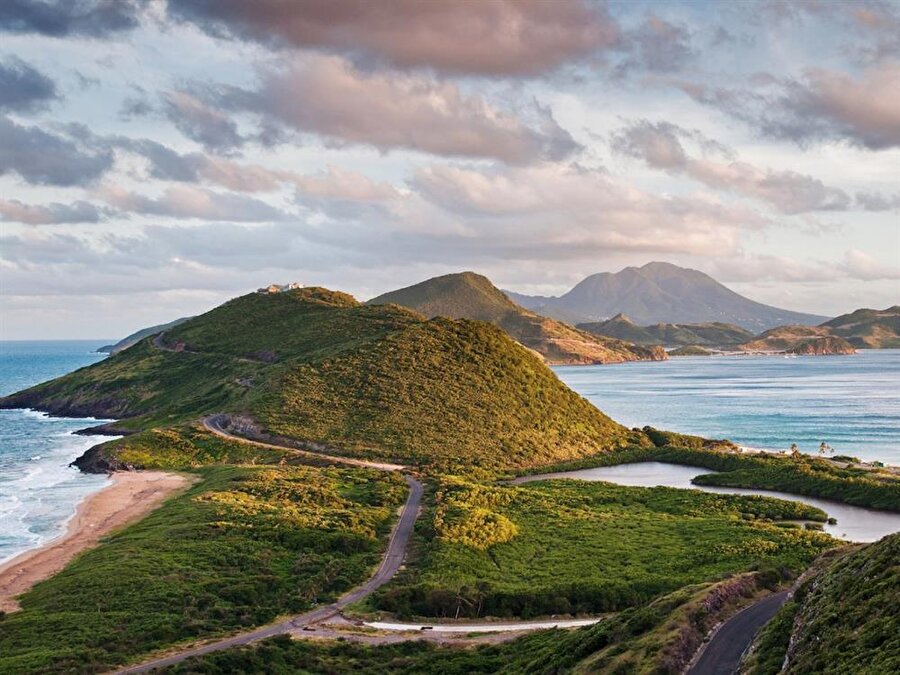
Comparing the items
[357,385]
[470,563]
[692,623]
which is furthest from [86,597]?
[357,385]

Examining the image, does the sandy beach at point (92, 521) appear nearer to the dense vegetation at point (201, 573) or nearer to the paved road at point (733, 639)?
the dense vegetation at point (201, 573)

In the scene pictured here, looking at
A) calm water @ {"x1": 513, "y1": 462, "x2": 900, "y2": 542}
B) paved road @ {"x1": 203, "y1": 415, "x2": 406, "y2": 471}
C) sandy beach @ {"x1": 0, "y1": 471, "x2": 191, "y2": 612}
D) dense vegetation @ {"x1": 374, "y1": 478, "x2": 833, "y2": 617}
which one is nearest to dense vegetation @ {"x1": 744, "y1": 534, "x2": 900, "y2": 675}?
dense vegetation @ {"x1": 374, "y1": 478, "x2": 833, "y2": 617}

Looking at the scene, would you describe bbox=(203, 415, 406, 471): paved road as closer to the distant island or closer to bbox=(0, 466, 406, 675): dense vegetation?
the distant island

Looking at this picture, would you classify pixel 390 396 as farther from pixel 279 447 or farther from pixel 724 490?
pixel 724 490

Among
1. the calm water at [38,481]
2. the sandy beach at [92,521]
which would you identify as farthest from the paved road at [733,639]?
the calm water at [38,481]

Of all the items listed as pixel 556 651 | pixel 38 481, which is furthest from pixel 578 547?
pixel 38 481

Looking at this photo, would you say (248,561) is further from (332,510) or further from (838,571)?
(838,571)

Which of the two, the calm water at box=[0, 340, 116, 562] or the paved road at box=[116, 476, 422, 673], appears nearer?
the paved road at box=[116, 476, 422, 673]
